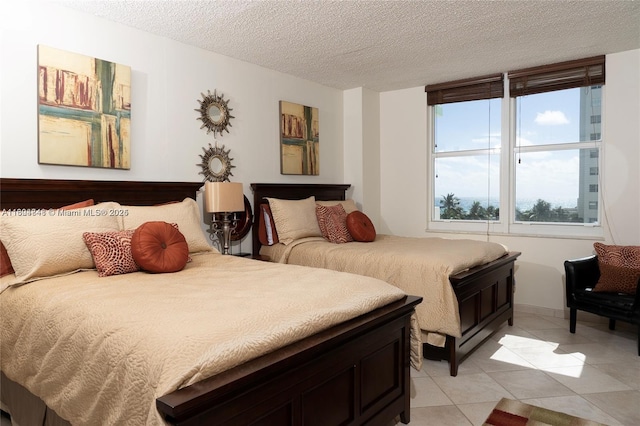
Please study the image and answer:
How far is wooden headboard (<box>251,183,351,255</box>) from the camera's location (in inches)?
162

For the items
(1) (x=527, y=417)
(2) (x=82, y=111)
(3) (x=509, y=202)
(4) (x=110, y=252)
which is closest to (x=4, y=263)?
(4) (x=110, y=252)

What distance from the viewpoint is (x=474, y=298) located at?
10.3ft

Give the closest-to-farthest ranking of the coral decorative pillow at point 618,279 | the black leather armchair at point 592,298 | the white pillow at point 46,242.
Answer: the white pillow at point 46,242 < the black leather armchair at point 592,298 < the coral decorative pillow at point 618,279

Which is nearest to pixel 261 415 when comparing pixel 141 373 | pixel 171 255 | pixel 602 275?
pixel 141 373

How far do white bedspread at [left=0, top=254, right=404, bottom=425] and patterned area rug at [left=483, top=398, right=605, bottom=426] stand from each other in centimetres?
93

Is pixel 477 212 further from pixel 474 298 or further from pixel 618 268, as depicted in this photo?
pixel 474 298

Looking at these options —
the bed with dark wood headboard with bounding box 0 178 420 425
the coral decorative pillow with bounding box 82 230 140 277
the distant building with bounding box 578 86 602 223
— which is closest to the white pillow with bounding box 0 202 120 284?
the coral decorative pillow with bounding box 82 230 140 277

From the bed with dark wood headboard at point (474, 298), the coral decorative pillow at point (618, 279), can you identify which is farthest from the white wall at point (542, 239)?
the bed with dark wood headboard at point (474, 298)

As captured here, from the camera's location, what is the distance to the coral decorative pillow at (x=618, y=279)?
3.39 metres

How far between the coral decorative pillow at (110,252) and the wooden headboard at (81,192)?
62 cm

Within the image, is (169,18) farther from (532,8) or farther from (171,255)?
(532,8)

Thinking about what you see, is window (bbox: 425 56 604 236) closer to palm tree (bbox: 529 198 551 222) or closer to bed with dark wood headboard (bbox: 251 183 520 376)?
palm tree (bbox: 529 198 551 222)

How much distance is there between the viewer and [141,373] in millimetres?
1290

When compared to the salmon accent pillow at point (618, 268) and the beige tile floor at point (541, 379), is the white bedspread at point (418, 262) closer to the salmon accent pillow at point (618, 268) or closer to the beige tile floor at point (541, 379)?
the beige tile floor at point (541, 379)
